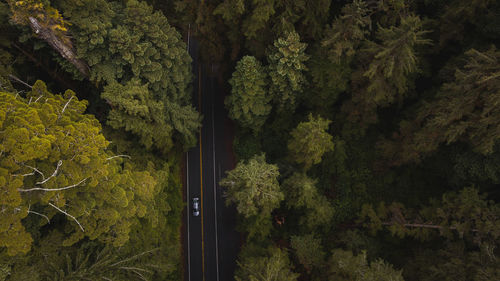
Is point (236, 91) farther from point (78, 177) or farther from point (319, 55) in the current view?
point (78, 177)

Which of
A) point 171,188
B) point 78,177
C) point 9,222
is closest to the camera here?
point 9,222

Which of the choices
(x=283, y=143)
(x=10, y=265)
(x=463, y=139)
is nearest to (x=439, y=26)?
(x=463, y=139)

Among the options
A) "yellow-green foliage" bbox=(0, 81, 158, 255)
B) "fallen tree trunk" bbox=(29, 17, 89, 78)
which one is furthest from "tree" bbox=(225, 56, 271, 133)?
"yellow-green foliage" bbox=(0, 81, 158, 255)

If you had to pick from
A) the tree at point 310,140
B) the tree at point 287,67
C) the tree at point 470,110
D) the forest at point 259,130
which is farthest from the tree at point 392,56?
the tree at point 287,67

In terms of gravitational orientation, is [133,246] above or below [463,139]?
below

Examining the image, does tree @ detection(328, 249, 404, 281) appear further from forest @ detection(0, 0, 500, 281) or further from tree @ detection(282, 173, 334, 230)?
tree @ detection(282, 173, 334, 230)

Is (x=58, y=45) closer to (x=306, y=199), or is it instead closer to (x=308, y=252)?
(x=306, y=199)

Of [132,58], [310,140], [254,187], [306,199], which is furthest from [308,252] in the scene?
[132,58]
